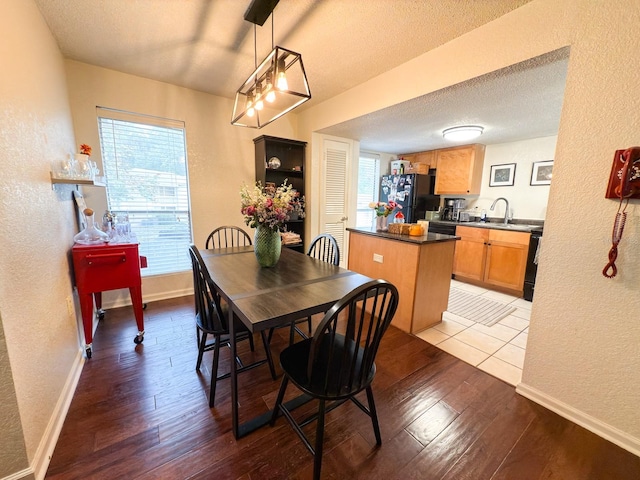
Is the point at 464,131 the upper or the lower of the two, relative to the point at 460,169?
upper

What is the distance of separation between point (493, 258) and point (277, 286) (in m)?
3.43

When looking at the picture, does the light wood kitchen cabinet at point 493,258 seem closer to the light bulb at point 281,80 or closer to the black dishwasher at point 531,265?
the black dishwasher at point 531,265

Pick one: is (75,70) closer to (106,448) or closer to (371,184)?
(106,448)

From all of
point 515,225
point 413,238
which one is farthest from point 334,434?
point 515,225

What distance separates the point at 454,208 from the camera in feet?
15.4

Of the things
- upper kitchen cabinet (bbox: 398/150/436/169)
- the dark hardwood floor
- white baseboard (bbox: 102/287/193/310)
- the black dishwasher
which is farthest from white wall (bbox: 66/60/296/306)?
the black dishwasher

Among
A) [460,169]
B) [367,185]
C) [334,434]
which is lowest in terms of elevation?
[334,434]

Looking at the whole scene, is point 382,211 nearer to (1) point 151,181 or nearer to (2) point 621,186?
(2) point 621,186

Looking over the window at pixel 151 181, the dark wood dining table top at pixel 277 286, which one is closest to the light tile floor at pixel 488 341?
the dark wood dining table top at pixel 277 286

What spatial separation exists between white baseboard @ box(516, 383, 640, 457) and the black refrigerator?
3320mm

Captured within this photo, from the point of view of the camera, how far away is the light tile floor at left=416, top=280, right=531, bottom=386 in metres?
1.97

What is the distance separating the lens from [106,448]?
1268mm

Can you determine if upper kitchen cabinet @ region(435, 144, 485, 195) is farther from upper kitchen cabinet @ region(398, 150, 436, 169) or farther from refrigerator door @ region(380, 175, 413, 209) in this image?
refrigerator door @ region(380, 175, 413, 209)

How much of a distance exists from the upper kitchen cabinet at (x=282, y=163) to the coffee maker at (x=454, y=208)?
286 centimetres
